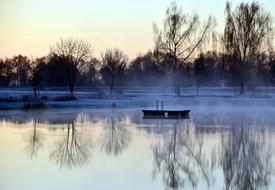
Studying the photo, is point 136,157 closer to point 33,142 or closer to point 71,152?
point 71,152

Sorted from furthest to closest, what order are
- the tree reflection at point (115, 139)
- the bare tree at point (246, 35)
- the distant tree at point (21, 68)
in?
the distant tree at point (21, 68)
the bare tree at point (246, 35)
the tree reflection at point (115, 139)

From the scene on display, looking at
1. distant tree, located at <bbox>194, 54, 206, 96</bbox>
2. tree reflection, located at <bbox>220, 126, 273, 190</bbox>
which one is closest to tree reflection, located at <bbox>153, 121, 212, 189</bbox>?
tree reflection, located at <bbox>220, 126, 273, 190</bbox>

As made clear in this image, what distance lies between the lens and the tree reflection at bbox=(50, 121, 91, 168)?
46.4 ft

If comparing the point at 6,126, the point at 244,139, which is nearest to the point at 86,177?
the point at 244,139

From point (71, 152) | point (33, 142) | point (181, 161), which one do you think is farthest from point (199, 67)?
point (181, 161)

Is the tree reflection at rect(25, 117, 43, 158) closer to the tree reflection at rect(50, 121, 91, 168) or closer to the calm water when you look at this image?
the calm water

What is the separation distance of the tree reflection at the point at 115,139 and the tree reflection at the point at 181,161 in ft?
3.97

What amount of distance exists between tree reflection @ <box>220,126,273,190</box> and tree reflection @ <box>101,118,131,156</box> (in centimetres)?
341

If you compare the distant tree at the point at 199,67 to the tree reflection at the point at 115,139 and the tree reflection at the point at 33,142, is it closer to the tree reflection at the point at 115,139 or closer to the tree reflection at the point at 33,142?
the tree reflection at the point at 115,139

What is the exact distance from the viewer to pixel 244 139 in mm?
19453

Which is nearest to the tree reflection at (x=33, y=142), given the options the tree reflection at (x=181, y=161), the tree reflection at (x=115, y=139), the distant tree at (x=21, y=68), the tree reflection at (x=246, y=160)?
the tree reflection at (x=115, y=139)

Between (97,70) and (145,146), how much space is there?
3529 inches

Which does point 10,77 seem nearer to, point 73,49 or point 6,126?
point 73,49

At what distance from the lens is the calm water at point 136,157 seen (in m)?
11.6
